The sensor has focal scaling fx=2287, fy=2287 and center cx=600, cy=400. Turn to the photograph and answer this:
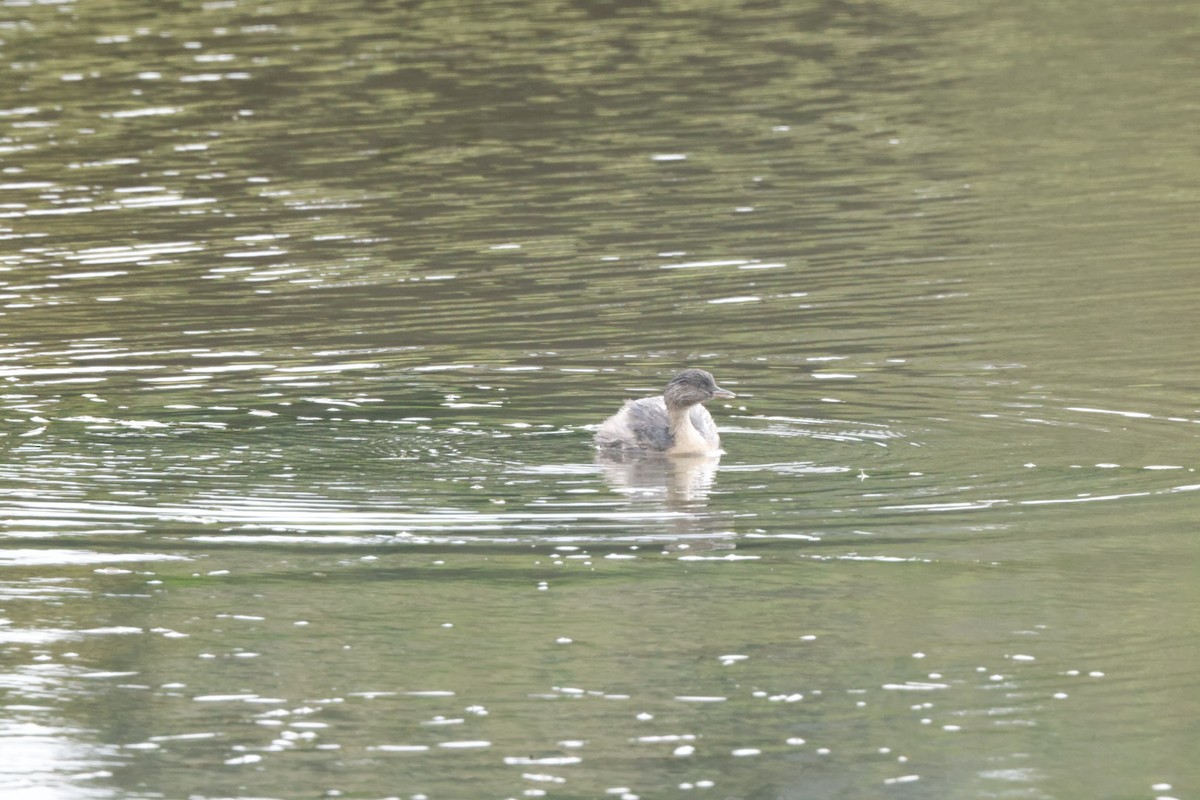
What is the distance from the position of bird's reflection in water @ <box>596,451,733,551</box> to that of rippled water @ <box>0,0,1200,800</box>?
51mm

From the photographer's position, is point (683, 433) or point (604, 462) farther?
point (683, 433)

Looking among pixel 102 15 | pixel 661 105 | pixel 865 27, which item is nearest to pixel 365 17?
pixel 102 15

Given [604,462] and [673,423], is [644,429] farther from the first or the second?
[604,462]

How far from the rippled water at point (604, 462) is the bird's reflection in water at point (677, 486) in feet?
0.17

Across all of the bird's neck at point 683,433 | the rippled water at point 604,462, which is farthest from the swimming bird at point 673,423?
the rippled water at point 604,462

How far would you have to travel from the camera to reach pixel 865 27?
124 feet

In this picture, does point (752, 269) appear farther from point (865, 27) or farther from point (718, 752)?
point (865, 27)

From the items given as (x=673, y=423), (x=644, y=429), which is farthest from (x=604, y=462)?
(x=673, y=423)

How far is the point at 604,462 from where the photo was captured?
1334 centimetres

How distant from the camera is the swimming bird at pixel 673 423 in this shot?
13.6 m

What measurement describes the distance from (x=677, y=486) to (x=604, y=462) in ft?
1.96

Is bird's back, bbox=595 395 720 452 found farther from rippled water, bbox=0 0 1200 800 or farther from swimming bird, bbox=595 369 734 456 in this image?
rippled water, bbox=0 0 1200 800

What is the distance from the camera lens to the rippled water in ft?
28.8

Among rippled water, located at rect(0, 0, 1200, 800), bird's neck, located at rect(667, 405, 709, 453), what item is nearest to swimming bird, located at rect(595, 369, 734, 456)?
bird's neck, located at rect(667, 405, 709, 453)
